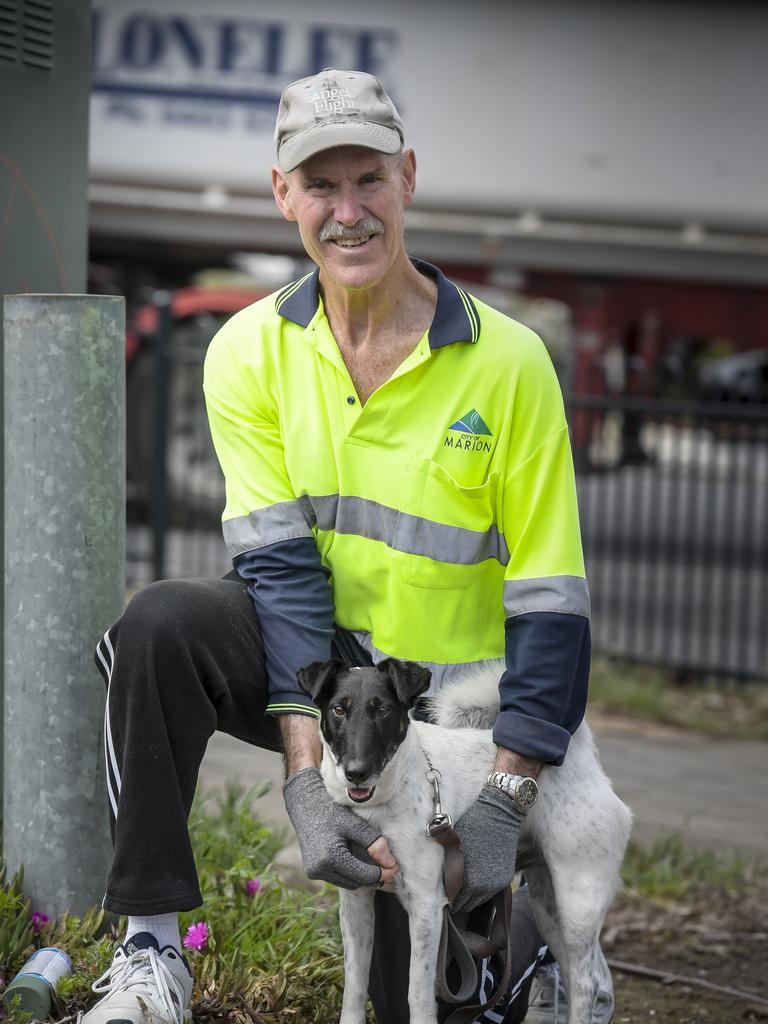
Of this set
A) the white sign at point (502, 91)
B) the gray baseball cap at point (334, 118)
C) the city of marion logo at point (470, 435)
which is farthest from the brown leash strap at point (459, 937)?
the white sign at point (502, 91)

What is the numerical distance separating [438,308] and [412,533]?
528mm

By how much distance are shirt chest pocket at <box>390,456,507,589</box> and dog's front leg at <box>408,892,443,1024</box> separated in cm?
69

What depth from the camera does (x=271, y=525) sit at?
3.01m

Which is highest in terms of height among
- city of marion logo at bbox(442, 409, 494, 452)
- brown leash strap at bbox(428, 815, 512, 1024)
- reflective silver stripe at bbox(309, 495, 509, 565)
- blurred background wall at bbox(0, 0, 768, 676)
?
blurred background wall at bbox(0, 0, 768, 676)

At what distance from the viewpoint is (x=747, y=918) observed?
4.36 meters

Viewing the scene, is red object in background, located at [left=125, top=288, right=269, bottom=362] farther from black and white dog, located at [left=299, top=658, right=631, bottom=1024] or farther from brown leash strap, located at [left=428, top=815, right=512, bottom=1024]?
brown leash strap, located at [left=428, top=815, right=512, bottom=1024]

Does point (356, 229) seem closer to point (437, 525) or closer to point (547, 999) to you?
point (437, 525)

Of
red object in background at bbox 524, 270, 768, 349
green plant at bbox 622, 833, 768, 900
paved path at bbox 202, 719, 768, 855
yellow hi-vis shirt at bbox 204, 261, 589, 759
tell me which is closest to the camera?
yellow hi-vis shirt at bbox 204, 261, 589, 759

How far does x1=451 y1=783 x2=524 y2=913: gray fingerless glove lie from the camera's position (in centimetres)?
270

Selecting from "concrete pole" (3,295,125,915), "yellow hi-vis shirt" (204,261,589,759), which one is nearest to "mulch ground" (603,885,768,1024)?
"yellow hi-vis shirt" (204,261,589,759)

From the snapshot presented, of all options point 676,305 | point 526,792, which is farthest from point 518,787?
point 676,305

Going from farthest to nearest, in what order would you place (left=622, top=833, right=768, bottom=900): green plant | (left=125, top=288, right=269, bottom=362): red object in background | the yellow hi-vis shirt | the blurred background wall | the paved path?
the blurred background wall < (left=125, top=288, right=269, bottom=362): red object in background < the paved path < (left=622, top=833, right=768, bottom=900): green plant < the yellow hi-vis shirt

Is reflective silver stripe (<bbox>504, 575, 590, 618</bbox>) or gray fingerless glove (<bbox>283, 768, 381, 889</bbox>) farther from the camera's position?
reflective silver stripe (<bbox>504, 575, 590, 618</bbox>)

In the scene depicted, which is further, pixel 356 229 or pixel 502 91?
pixel 502 91
